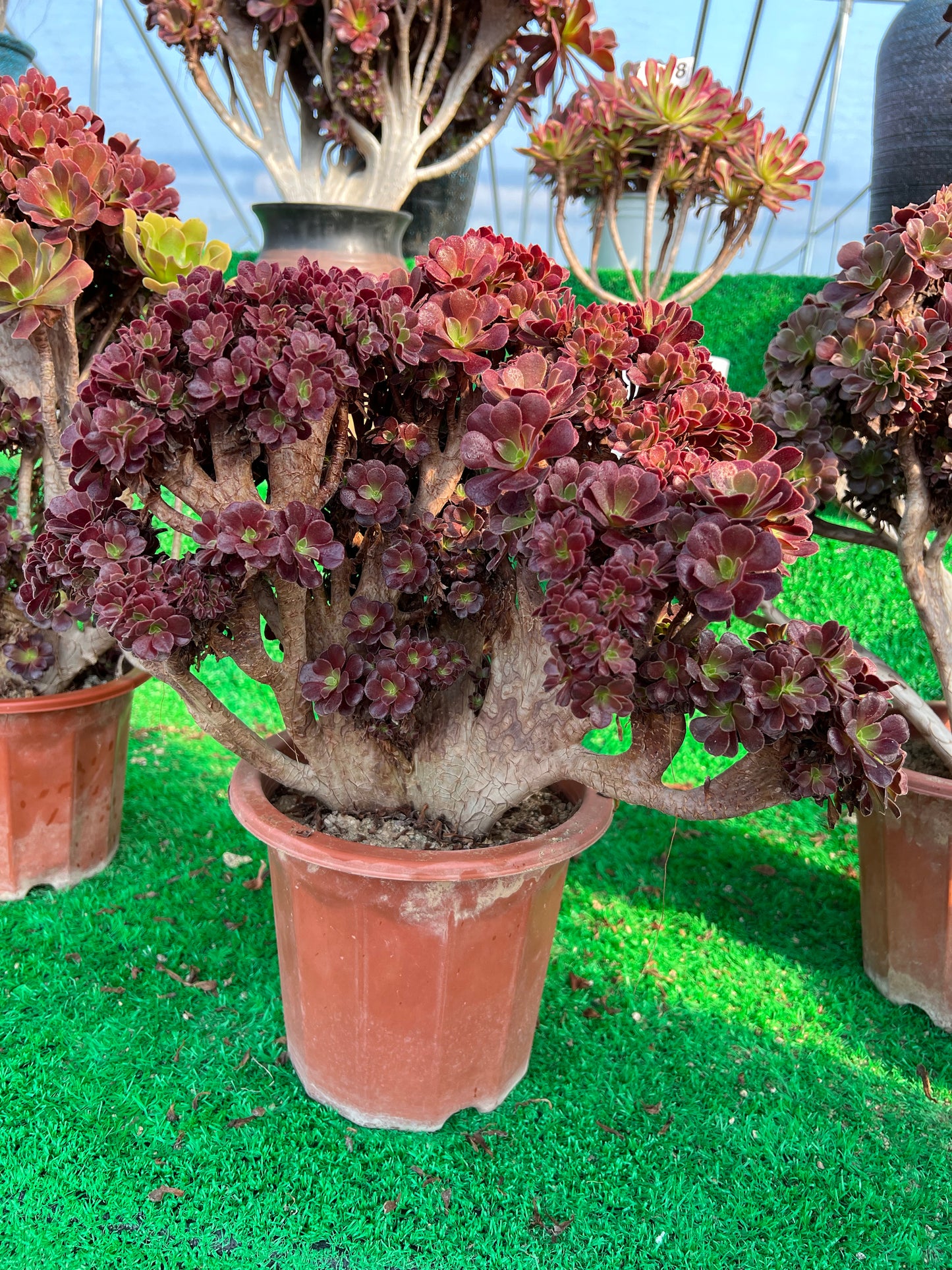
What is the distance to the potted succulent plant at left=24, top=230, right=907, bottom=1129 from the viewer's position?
1.07 m

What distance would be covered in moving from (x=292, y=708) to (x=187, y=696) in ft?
0.54

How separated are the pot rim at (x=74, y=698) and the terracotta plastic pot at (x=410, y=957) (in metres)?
0.62

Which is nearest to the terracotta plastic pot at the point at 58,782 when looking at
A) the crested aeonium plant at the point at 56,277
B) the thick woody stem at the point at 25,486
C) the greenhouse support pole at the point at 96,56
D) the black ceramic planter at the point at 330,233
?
the crested aeonium plant at the point at 56,277

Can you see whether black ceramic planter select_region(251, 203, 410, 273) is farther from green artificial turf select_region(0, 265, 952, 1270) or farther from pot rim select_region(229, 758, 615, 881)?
pot rim select_region(229, 758, 615, 881)

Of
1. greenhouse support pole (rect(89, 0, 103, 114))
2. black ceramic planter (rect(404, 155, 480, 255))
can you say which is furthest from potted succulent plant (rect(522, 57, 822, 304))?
greenhouse support pole (rect(89, 0, 103, 114))

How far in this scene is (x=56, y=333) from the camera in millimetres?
1747

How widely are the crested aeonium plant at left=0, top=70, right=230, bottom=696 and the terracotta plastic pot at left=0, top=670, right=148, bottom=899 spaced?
0.34 ft

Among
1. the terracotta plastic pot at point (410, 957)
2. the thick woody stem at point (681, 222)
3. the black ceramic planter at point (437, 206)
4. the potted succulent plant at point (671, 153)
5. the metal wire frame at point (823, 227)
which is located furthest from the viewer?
the metal wire frame at point (823, 227)

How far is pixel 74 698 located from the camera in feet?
6.41

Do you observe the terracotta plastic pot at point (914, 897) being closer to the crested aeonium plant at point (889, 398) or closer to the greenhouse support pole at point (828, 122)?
the crested aeonium plant at point (889, 398)

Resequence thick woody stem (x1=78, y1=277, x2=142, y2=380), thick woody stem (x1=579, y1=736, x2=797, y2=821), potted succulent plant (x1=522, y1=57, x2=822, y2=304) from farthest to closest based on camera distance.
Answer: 1. potted succulent plant (x1=522, y1=57, x2=822, y2=304)
2. thick woody stem (x1=78, y1=277, x2=142, y2=380)
3. thick woody stem (x1=579, y1=736, x2=797, y2=821)

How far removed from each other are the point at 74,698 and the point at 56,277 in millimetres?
869

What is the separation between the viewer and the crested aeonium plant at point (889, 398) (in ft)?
5.19

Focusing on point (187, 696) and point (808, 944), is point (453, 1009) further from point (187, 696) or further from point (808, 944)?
point (808, 944)
